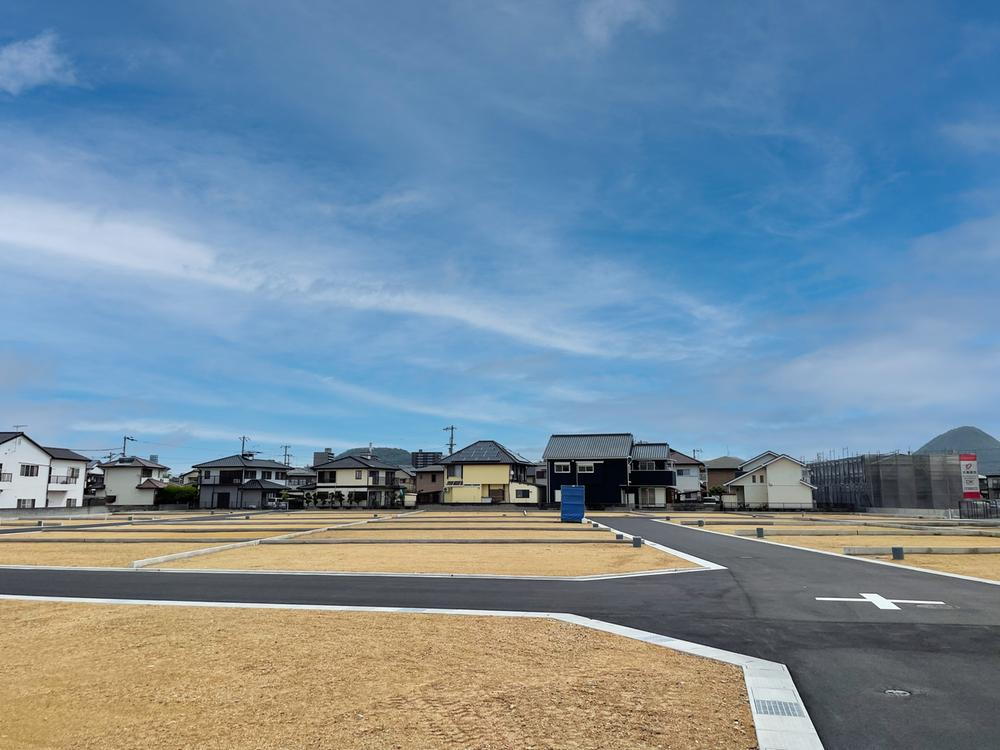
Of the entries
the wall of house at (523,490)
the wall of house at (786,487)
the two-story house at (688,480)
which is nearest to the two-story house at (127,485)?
the wall of house at (523,490)

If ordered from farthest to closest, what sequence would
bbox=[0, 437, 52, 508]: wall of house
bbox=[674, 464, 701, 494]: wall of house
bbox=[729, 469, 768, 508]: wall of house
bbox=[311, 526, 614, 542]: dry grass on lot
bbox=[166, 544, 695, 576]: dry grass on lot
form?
1. bbox=[674, 464, 701, 494]: wall of house
2. bbox=[729, 469, 768, 508]: wall of house
3. bbox=[0, 437, 52, 508]: wall of house
4. bbox=[311, 526, 614, 542]: dry grass on lot
5. bbox=[166, 544, 695, 576]: dry grass on lot

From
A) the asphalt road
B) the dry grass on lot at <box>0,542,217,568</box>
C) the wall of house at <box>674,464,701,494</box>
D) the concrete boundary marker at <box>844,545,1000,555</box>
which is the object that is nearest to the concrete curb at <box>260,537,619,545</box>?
the dry grass on lot at <box>0,542,217,568</box>

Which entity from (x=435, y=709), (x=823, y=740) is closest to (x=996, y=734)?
(x=823, y=740)

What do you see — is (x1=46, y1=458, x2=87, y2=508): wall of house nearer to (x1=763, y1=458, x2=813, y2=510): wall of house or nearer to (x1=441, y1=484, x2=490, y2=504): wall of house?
(x1=441, y1=484, x2=490, y2=504): wall of house

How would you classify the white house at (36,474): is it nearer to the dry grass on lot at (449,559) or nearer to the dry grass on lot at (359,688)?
the dry grass on lot at (449,559)

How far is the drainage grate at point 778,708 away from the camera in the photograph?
5891 mm

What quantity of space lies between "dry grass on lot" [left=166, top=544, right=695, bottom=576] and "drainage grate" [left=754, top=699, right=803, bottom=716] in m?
9.23

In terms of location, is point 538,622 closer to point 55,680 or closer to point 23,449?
point 55,680

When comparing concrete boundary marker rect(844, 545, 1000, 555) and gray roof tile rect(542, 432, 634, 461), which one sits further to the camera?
gray roof tile rect(542, 432, 634, 461)

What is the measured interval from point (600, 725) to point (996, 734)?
327 cm

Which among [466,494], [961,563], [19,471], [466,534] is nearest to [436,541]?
[466,534]

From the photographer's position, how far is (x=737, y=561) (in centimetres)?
1795

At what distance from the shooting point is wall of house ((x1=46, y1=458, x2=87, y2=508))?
62.3 metres

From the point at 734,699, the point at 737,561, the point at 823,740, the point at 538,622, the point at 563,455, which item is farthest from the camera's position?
the point at 563,455
